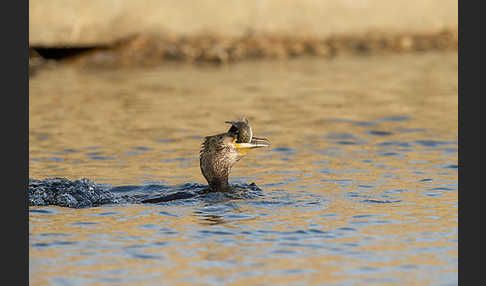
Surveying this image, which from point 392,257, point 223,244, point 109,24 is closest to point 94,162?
point 223,244

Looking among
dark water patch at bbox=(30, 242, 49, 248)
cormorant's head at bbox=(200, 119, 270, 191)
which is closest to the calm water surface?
dark water patch at bbox=(30, 242, 49, 248)

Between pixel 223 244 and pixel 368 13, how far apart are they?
599 inches

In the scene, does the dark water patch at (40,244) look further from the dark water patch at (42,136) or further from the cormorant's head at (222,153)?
the dark water patch at (42,136)

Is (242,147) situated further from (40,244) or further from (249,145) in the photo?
(40,244)

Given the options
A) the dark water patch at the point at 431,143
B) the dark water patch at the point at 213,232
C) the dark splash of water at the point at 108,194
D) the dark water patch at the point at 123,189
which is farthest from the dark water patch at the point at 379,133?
the dark water patch at the point at 213,232

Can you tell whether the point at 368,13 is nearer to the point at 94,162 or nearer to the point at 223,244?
the point at 94,162

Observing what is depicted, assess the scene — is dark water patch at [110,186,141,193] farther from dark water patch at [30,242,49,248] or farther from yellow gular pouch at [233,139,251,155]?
dark water patch at [30,242,49,248]

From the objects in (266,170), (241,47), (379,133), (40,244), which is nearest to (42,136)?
(266,170)

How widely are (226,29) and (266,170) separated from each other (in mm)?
10353

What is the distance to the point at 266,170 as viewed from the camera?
12.1 metres

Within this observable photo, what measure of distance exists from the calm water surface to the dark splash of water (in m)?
0.19

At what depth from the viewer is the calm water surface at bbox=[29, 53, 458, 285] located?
753 cm

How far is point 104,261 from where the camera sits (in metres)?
7.61

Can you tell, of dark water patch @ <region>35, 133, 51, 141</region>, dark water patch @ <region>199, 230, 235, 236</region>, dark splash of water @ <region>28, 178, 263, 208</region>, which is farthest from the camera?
dark water patch @ <region>35, 133, 51, 141</region>
